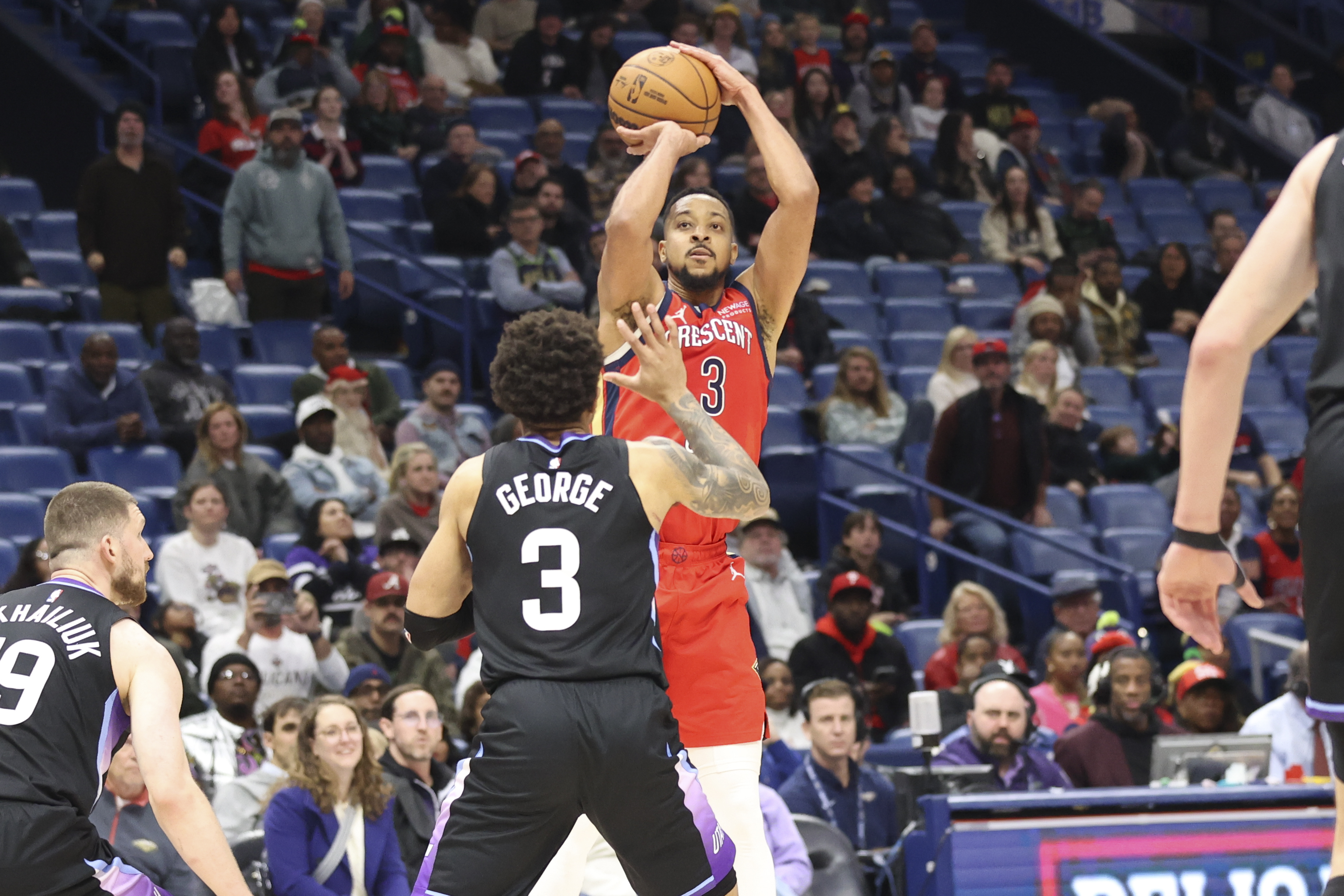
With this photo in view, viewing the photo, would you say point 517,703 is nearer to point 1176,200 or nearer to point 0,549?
point 0,549

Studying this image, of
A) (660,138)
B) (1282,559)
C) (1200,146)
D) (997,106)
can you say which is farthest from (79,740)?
(1200,146)

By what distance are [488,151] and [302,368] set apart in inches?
113

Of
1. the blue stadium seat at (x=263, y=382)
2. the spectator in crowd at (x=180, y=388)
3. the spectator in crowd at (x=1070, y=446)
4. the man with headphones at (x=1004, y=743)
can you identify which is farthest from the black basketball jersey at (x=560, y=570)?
the spectator in crowd at (x=1070, y=446)

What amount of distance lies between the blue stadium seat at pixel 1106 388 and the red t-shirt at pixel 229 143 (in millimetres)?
6574

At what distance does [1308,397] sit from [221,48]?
11.5 m

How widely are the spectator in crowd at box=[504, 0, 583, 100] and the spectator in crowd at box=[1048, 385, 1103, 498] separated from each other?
511cm

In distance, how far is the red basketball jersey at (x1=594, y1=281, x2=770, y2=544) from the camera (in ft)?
17.4

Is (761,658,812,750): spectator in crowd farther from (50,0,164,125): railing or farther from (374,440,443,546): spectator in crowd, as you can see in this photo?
(50,0,164,125): railing

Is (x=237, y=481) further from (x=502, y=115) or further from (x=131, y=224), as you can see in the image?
(x=502, y=115)

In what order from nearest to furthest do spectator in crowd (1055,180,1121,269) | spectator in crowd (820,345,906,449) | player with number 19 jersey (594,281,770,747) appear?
player with number 19 jersey (594,281,770,747) < spectator in crowd (820,345,906,449) < spectator in crowd (1055,180,1121,269)

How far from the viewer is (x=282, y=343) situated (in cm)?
1170

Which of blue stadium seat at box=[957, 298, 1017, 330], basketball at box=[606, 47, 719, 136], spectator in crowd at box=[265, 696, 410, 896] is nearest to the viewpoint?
basketball at box=[606, 47, 719, 136]

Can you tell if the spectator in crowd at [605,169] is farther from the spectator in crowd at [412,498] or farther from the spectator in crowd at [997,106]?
the spectator in crowd at [997,106]

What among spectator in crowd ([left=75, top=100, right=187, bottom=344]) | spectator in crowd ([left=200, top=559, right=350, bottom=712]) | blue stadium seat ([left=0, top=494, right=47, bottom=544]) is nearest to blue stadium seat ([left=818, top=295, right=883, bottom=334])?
spectator in crowd ([left=75, top=100, right=187, bottom=344])
